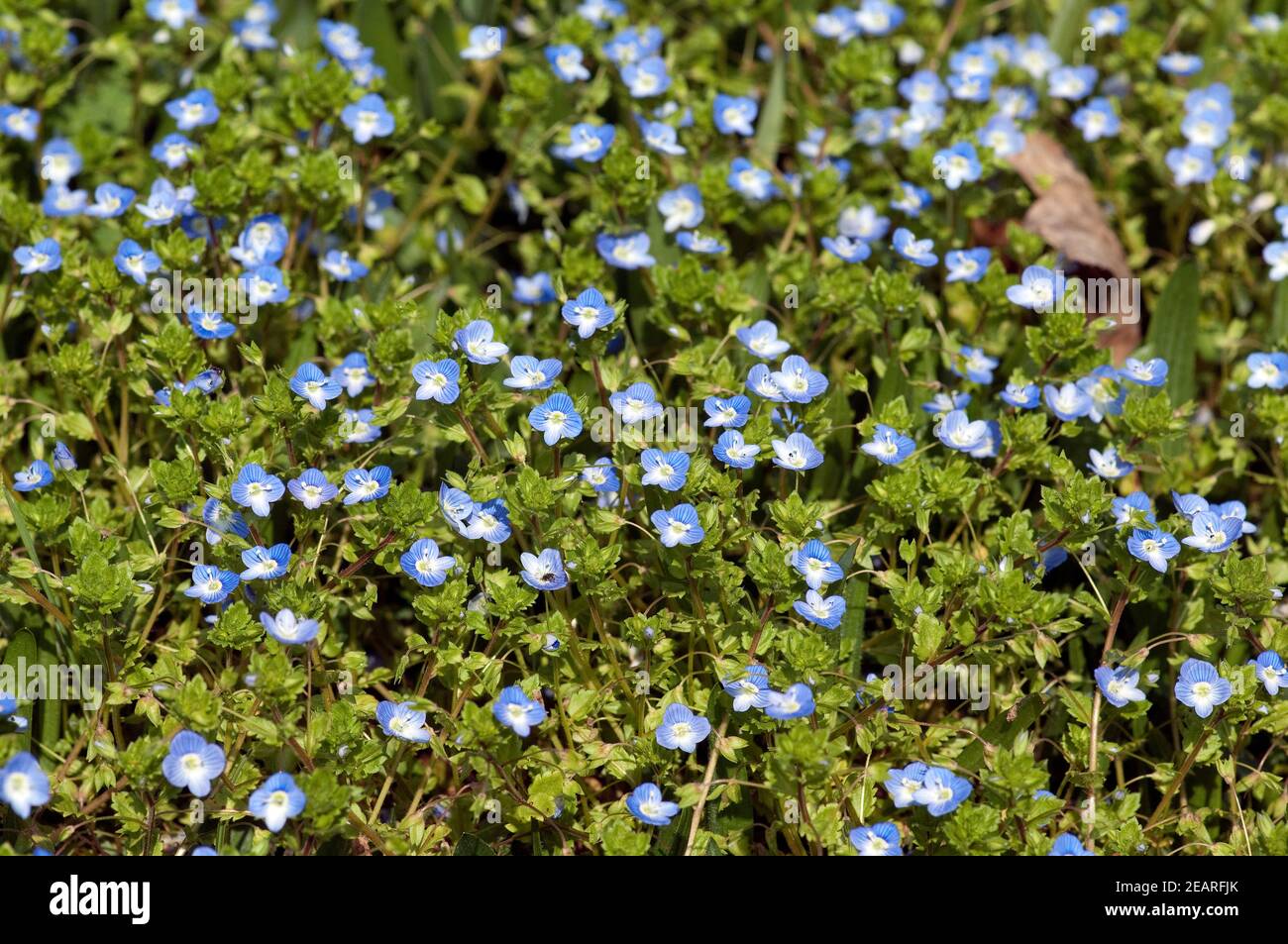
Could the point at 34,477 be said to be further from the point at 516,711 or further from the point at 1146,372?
the point at 1146,372

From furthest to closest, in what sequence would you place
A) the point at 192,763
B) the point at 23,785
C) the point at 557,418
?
1. the point at 557,418
2. the point at 192,763
3. the point at 23,785

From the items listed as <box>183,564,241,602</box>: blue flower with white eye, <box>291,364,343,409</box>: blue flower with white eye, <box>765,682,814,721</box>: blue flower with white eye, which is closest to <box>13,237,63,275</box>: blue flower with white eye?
<box>291,364,343,409</box>: blue flower with white eye

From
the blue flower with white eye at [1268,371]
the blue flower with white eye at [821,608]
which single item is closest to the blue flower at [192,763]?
the blue flower with white eye at [821,608]

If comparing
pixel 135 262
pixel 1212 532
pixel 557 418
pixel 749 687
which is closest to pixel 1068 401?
pixel 1212 532

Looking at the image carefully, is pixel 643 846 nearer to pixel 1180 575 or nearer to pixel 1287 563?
pixel 1180 575

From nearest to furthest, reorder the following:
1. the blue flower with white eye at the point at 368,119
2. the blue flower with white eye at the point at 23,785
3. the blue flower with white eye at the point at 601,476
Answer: the blue flower with white eye at the point at 23,785 → the blue flower with white eye at the point at 601,476 → the blue flower with white eye at the point at 368,119

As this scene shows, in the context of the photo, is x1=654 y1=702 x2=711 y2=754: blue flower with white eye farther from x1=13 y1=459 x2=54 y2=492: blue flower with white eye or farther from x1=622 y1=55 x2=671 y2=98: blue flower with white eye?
x1=622 y1=55 x2=671 y2=98: blue flower with white eye

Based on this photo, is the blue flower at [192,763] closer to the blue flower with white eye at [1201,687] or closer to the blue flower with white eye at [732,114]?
the blue flower with white eye at [1201,687]
